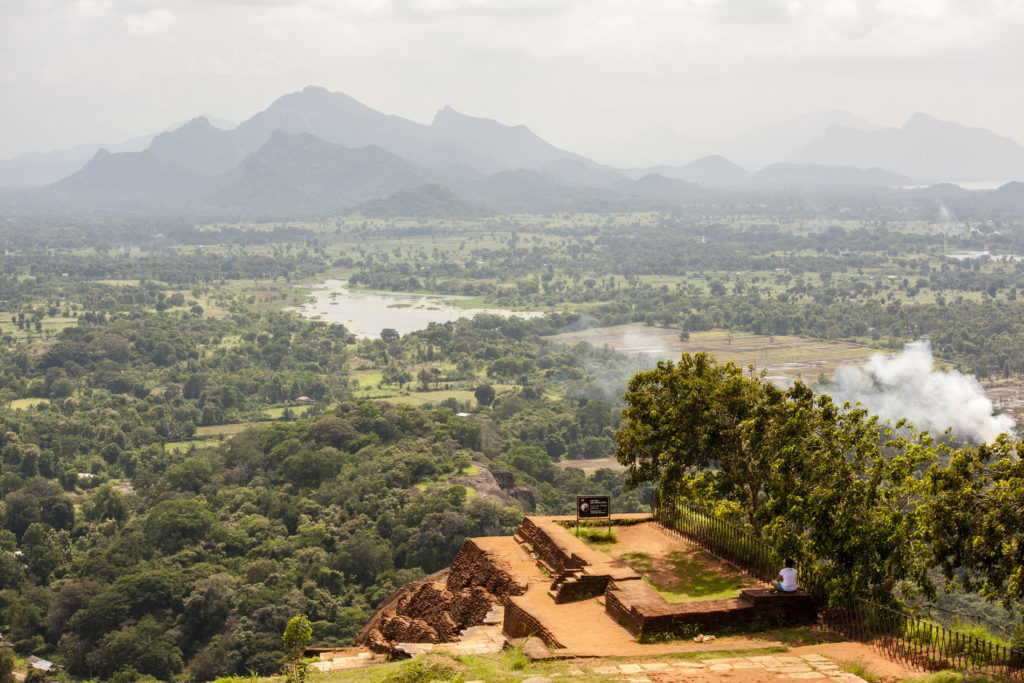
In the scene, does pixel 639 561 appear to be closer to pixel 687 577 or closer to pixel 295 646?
pixel 687 577

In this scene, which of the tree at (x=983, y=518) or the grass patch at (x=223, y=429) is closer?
the tree at (x=983, y=518)

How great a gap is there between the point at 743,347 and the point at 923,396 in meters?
40.9

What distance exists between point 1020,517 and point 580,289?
504 ft

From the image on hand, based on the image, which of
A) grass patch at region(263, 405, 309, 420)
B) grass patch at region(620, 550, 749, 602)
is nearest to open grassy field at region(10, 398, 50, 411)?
grass patch at region(263, 405, 309, 420)

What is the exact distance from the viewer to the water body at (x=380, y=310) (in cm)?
13038

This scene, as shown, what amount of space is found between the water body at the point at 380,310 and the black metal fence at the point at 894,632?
105 m

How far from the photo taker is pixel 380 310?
5753 inches

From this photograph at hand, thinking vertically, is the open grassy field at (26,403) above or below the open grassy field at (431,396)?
below

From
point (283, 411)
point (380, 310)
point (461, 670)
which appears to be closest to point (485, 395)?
point (283, 411)

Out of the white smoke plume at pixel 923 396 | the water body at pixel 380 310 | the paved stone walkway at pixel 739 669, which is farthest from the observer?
the water body at pixel 380 310

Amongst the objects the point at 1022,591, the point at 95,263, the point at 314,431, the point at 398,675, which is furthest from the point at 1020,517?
the point at 95,263

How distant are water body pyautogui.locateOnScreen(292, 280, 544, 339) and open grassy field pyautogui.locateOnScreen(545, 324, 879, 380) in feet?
57.3

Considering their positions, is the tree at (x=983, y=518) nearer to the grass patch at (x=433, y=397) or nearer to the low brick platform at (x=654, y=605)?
the low brick platform at (x=654, y=605)

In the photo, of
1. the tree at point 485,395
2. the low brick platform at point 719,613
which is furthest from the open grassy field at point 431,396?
the low brick platform at point 719,613
